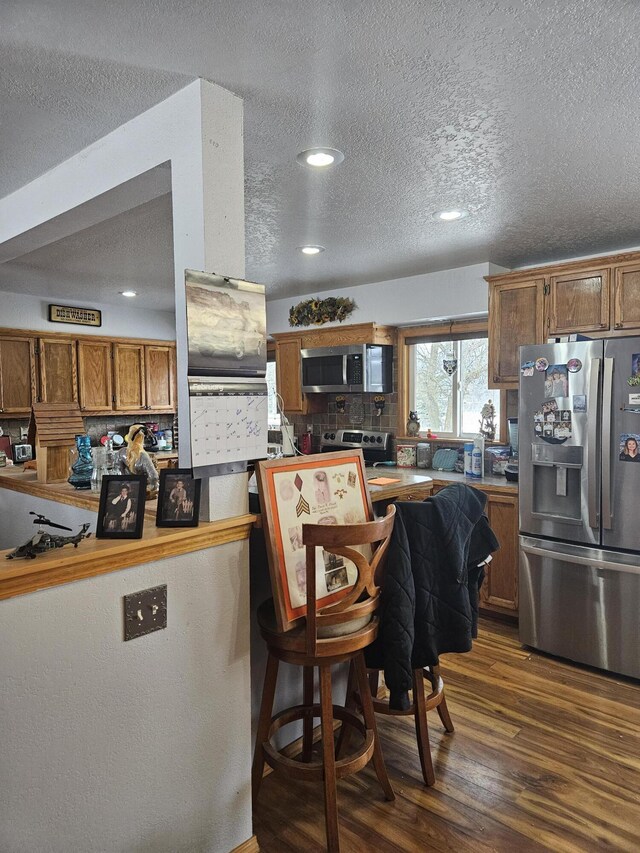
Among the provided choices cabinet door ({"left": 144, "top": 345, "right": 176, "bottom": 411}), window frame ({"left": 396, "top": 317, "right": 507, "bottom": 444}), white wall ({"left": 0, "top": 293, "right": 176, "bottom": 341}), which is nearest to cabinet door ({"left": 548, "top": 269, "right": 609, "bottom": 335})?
window frame ({"left": 396, "top": 317, "right": 507, "bottom": 444})

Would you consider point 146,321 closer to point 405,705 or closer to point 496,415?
point 496,415

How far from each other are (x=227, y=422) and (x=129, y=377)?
434 cm

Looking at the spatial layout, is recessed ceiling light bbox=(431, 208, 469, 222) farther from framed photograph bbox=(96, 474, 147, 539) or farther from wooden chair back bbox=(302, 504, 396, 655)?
framed photograph bbox=(96, 474, 147, 539)

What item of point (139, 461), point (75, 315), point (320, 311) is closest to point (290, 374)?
point (320, 311)

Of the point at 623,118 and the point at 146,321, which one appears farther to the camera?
the point at 146,321

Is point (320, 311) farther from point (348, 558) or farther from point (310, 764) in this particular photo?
point (310, 764)

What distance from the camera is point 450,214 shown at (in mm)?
3031

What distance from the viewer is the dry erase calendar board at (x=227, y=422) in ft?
5.64

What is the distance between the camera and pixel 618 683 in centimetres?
295

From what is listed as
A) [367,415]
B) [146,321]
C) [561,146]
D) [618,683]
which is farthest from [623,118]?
[146,321]

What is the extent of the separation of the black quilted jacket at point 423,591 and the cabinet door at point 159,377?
14.7 ft

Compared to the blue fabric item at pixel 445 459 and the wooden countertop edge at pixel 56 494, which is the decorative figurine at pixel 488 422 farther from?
the wooden countertop edge at pixel 56 494

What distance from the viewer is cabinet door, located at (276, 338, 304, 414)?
5.32 m

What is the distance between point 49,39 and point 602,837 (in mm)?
2956
